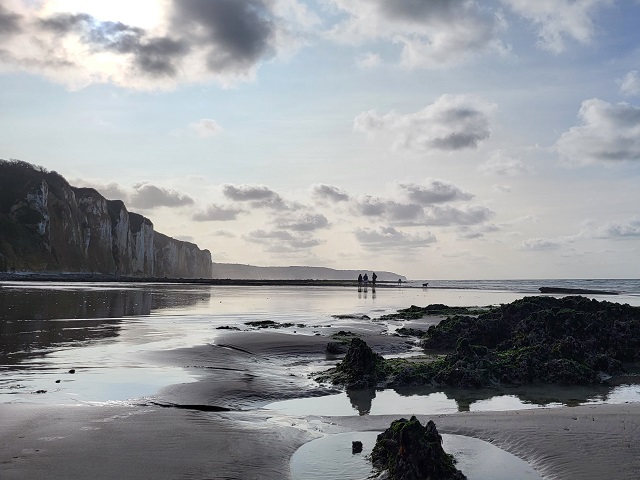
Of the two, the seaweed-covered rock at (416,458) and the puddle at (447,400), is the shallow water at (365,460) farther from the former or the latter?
the puddle at (447,400)

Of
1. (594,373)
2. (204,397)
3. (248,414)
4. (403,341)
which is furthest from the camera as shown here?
(403,341)

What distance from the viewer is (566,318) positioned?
19.5m

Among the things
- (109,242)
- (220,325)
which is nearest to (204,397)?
(220,325)

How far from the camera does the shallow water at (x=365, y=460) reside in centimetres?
700

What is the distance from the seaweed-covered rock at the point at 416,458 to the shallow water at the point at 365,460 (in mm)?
324

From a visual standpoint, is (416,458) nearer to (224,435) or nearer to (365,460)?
(365,460)

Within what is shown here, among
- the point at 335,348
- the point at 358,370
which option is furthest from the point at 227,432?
the point at 335,348

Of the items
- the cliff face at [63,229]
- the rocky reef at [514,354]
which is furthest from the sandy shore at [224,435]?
the cliff face at [63,229]

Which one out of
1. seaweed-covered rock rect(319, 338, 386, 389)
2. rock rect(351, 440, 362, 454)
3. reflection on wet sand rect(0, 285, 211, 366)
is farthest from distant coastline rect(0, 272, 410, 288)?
rock rect(351, 440, 362, 454)

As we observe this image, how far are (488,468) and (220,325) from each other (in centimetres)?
1913

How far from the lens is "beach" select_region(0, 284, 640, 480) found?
6895 millimetres

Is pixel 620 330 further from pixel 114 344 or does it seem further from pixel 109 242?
pixel 109 242

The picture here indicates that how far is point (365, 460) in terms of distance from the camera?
7.48 metres

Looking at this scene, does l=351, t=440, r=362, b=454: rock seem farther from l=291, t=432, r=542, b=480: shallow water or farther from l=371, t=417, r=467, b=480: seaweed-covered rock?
l=371, t=417, r=467, b=480: seaweed-covered rock
